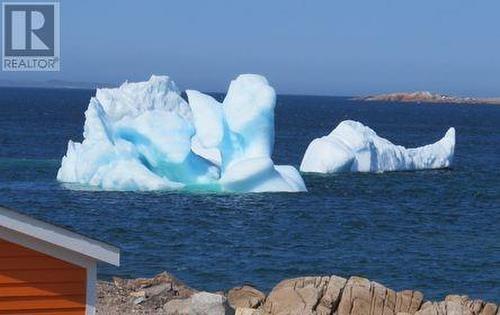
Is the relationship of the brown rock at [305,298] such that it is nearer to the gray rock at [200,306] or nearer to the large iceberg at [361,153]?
the gray rock at [200,306]

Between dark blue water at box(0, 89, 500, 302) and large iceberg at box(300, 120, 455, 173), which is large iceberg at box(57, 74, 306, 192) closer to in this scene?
dark blue water at box(0, 89, 500, 302)

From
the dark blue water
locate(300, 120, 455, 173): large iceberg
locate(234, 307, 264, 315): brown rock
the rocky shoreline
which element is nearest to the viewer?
locate(234, 307, 264, 315): brown rock

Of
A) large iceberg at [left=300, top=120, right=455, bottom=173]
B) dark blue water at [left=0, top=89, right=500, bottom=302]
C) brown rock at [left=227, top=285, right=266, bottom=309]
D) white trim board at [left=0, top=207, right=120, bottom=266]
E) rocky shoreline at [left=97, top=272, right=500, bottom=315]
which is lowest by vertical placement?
dark blue water at [left=0, top=89, right=500, bottom=302]

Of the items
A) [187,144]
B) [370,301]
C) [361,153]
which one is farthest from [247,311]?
[361,153]

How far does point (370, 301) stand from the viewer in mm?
11430

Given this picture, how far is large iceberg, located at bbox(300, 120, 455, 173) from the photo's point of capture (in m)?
31.5

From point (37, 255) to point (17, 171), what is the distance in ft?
83.3

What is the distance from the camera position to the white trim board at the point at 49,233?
620 centimetres

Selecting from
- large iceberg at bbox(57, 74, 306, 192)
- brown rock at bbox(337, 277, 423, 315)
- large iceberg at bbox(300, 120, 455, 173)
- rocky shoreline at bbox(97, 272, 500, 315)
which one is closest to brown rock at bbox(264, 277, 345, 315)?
rocky shoreline at bbox(97, 272, 500, 315)

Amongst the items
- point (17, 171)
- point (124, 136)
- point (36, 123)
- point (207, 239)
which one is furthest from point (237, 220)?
point (36, 123)

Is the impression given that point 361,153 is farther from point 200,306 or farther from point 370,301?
point 200,306

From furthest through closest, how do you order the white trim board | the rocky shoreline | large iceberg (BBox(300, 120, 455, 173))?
1. large iceberg (BBox(300, 120, 455, 173))
2. the rocky shoreline
3. the white trim board

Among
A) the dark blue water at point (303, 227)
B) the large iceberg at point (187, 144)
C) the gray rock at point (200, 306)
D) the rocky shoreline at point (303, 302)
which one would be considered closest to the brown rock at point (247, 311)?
the rocky shoreline at point (303, 302)

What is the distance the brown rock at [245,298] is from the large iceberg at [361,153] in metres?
18.9
